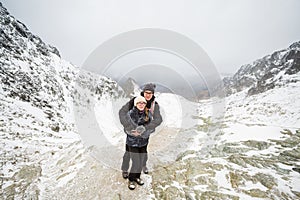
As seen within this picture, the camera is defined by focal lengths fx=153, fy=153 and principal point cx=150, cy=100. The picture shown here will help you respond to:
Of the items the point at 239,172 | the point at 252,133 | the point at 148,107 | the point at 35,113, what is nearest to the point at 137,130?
the point at 148,107

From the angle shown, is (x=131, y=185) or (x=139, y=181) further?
(x=139, y=181)

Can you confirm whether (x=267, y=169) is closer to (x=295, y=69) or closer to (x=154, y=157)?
(x=154, y=157)

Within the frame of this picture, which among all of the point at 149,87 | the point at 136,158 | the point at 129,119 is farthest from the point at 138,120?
the point at 136,158

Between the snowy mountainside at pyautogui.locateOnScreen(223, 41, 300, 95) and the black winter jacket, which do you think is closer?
the black winter jacket

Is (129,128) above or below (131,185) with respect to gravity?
above

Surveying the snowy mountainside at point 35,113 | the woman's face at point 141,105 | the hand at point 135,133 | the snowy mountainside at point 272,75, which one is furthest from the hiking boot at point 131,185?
the snowy mountainside at point 272,75

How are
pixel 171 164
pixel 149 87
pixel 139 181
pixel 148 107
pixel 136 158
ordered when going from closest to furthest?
1. pixel 149 87
2. pixel 148 107
3. pixel 136 158
4. pixel 139 181
5. pixel 171 164

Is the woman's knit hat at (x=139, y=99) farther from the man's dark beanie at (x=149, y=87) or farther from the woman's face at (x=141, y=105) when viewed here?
the man's dark beanie at (x=149, y=87)

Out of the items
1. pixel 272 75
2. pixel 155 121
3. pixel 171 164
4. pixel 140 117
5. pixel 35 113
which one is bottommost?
pixel 171 164

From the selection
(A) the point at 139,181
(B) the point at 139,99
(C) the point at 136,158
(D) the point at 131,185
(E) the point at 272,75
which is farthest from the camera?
(E) the point at 272,75

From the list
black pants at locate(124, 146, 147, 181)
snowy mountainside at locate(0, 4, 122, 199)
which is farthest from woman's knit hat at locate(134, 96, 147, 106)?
snowy mountainside at locate(0, 4, 122, 199)

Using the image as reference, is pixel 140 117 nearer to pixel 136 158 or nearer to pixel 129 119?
pixel 129 119

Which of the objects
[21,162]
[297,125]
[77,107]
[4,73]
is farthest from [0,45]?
[297,125]

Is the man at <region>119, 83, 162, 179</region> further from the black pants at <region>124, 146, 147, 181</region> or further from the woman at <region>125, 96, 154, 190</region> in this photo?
the black pants at <region>124, 146, 147, 181</region>
